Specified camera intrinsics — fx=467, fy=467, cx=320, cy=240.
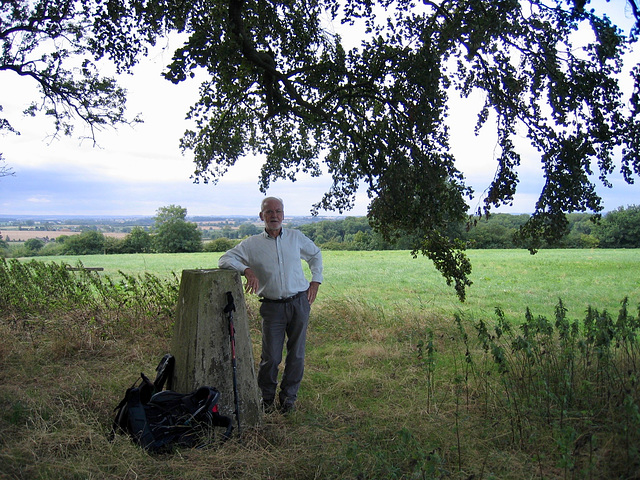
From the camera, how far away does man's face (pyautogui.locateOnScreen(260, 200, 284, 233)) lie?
16.4 feet

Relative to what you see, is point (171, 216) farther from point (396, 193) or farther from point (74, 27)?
point (396, 193)

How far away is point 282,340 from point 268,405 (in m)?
0.75

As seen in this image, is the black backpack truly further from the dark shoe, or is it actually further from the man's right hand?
the man's right hand

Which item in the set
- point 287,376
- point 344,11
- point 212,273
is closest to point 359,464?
point 287,376

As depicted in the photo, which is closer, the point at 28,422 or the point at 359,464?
the point at 359,464

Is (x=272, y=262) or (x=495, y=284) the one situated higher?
(x=272, y=262)

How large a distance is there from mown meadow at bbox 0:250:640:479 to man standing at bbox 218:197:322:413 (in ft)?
1.42

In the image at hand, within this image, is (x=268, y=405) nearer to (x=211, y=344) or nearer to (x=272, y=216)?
(x=211, y=344)

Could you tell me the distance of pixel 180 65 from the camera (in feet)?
18.1

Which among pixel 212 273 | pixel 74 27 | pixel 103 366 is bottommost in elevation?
pixel 103 366

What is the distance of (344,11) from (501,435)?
592cm

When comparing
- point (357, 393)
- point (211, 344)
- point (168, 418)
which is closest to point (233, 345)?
point (211, 344)

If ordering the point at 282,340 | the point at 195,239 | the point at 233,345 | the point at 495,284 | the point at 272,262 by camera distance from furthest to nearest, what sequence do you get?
1. the point at 195,239
2. the point at 495,284
3. the point at 282,340
4. the point at 272,262
5. the point at 233,345

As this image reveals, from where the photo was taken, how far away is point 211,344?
4504mm
